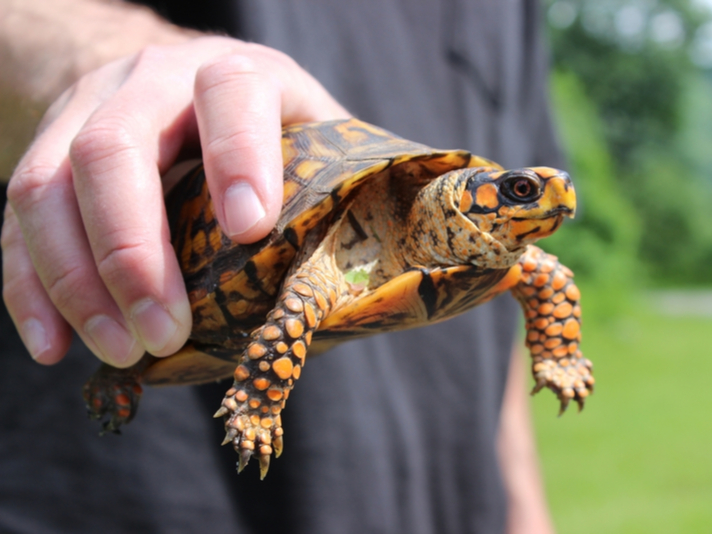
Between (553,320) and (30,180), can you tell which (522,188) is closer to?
(553,320)

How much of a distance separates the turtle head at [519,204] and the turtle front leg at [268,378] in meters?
0.29

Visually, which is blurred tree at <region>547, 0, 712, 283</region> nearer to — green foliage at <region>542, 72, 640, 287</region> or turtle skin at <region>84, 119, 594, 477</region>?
green foliage at <region>542, 72, 640, 287</region>

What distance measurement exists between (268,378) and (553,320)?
531 millimetres

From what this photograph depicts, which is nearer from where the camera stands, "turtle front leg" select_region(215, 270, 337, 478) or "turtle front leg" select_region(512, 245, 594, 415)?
"turtle front leg" select_region(215, 270, 337, 478)

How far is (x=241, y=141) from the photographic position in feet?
2.89

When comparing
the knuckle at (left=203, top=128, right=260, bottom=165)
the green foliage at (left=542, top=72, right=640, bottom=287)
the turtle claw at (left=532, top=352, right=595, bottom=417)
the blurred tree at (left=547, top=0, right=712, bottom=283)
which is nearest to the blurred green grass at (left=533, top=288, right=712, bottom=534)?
the green foliage at (left=542, top=72, right=640, bottom=287)

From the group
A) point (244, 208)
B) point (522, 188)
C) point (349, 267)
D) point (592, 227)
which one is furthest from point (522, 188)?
point (592, 227)

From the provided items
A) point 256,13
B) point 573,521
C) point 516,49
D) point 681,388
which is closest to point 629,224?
point 681,388

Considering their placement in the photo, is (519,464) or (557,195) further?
(519,464)

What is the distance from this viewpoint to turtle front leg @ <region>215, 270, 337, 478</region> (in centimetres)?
82

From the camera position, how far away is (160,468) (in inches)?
63.2

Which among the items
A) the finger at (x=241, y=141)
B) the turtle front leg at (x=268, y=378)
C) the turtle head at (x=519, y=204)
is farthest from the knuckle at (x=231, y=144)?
the turtle head at (x=519, y=204)

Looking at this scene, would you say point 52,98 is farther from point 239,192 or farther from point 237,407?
point 237,407

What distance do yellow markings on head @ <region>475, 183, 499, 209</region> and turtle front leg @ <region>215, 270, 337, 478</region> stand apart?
292mm
